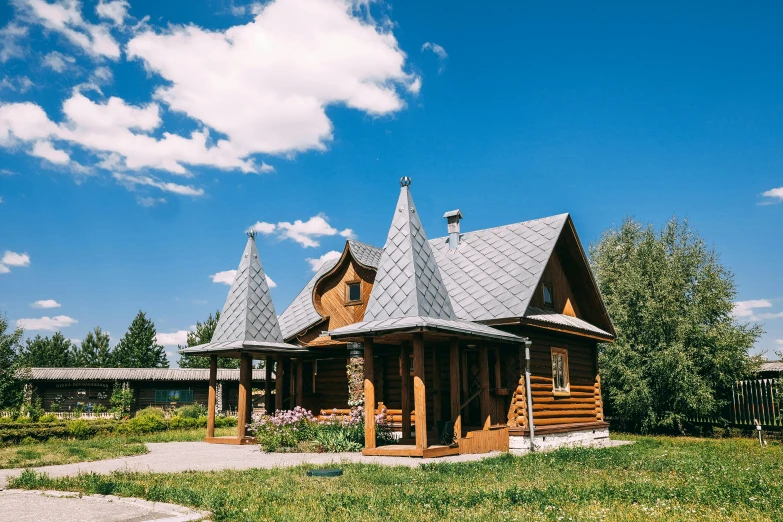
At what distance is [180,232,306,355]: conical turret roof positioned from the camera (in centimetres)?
1880

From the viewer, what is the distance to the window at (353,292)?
19.8 metres

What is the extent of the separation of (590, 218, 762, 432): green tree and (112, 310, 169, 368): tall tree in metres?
55.8

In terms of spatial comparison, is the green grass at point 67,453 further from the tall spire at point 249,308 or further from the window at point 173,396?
the window at point 173,396

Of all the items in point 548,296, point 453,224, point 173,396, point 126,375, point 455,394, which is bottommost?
point 173,396

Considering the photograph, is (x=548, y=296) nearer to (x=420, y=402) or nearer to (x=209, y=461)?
(x=420, y=402)

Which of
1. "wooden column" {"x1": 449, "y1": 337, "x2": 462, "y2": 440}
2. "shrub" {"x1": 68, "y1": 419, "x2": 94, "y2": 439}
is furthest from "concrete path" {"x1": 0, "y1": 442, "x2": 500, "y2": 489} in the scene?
"shrub" {"x1": 68, "y1": 419, "x2": 94, "y2": 439}

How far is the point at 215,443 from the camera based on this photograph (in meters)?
19.0

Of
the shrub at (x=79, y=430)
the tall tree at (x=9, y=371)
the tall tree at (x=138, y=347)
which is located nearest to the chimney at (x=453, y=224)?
the shrub at (x=79, y=430)

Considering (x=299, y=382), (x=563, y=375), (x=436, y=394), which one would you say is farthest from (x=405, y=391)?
(x=299, y=382)

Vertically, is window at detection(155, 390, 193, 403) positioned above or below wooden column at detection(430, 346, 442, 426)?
below

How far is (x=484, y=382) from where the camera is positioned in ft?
51.1

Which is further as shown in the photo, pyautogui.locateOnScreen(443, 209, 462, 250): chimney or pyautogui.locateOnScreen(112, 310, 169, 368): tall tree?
pyautogui.locateOnScreen(112, 310, 169, 368): tall tree

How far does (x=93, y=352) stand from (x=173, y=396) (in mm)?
37459

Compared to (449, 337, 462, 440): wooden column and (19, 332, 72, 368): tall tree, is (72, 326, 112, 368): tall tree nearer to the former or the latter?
(19, 332, 72, 368): tall tree
